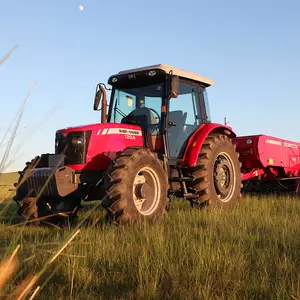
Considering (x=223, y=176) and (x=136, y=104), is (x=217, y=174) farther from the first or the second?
(x=136, y=104)

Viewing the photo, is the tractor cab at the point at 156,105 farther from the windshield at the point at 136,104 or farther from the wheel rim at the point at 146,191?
the wheel rim at the point at 146,191

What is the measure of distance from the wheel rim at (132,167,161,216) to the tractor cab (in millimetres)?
758

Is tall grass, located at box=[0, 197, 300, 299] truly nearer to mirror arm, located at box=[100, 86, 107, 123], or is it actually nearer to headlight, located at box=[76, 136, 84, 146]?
headlight, located at box=[76, 136, 84, 146]

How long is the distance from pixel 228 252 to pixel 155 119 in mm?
3500

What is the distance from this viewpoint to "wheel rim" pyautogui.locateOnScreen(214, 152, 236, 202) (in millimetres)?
6762

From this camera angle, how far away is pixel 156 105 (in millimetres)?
6254

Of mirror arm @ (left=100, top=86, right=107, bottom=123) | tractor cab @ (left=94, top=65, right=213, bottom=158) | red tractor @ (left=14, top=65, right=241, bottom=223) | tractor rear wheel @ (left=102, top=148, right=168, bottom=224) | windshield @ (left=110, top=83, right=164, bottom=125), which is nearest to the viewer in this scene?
tractor rear wheel @ (left=102, top=148, right=168, bottom=224)

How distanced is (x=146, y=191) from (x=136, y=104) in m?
1.80

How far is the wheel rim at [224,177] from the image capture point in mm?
6762

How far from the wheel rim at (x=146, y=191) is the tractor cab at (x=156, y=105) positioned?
76 cm

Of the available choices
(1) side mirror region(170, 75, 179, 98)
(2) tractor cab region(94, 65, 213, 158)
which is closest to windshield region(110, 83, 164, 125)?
(2) tractor cab region(94, 65, 213, 158)

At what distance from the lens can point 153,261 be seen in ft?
9.68

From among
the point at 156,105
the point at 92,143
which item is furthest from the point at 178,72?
the point at 92,143

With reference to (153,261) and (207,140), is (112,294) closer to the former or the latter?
(153,261)
